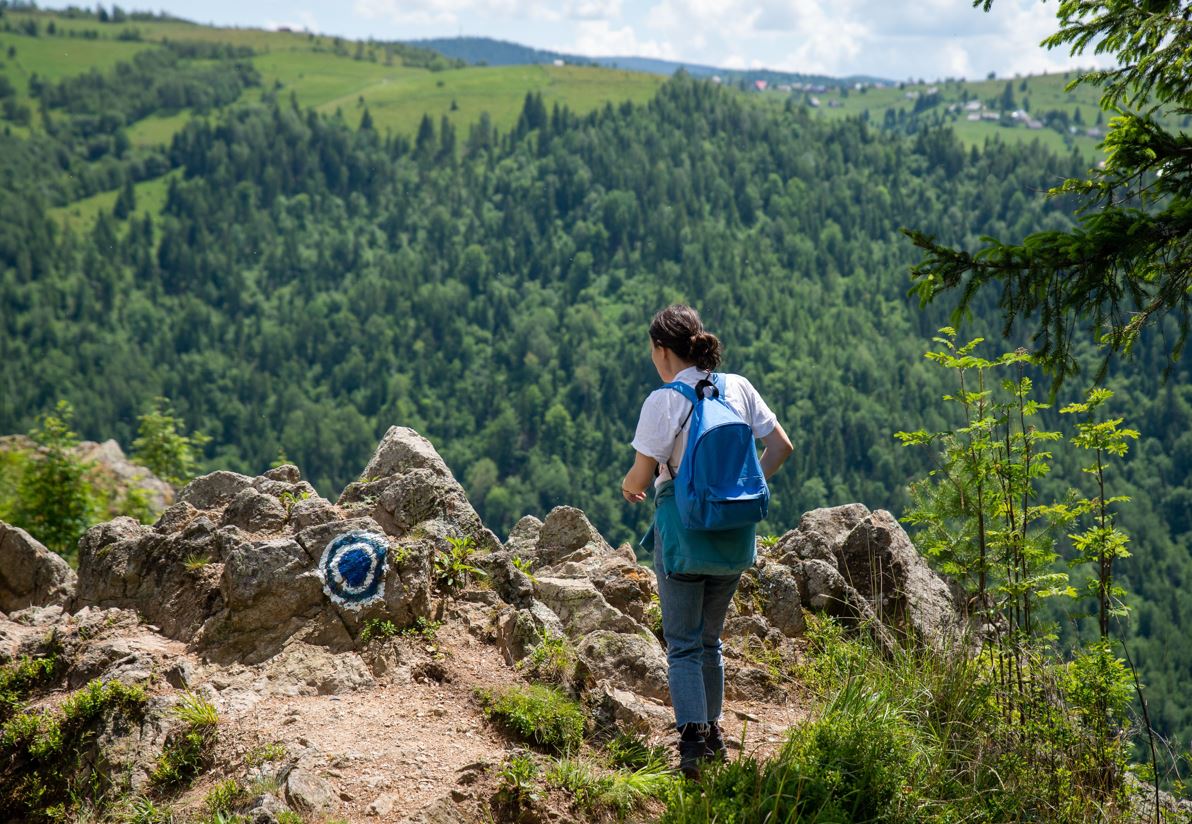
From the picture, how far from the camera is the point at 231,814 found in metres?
4.61

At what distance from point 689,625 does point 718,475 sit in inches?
32.0

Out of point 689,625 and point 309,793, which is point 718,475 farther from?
point 309,793

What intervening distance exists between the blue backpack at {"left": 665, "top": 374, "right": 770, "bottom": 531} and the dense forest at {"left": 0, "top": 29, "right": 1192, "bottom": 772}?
90.4 metres

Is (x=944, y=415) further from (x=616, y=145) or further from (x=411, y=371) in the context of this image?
(x=616, y=145)

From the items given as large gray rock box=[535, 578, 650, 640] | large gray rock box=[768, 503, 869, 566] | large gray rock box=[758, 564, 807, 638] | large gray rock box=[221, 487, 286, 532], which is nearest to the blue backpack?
large gray rock box=[535, 578, 650, 640]

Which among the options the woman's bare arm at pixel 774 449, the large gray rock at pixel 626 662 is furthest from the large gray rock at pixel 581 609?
the woman's bare arm at pixel 774 449

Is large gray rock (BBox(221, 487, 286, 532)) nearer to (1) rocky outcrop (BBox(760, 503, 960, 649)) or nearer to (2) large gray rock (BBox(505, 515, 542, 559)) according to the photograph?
(2) large gray rock (BBox(505, 515, 542, 559))

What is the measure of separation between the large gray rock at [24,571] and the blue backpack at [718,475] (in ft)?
18.4

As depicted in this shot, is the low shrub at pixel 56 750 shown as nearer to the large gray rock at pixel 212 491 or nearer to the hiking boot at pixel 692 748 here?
the large gray rock at pixel 212 491

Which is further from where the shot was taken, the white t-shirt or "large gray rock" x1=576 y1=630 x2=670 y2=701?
"large gray rock" x1=576 y1=630 x2=670 y2=701

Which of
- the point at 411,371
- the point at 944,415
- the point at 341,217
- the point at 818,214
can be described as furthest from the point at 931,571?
the point at 341,217

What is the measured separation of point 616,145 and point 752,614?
194 metres

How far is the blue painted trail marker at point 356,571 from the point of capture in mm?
6133

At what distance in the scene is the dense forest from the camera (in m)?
123
